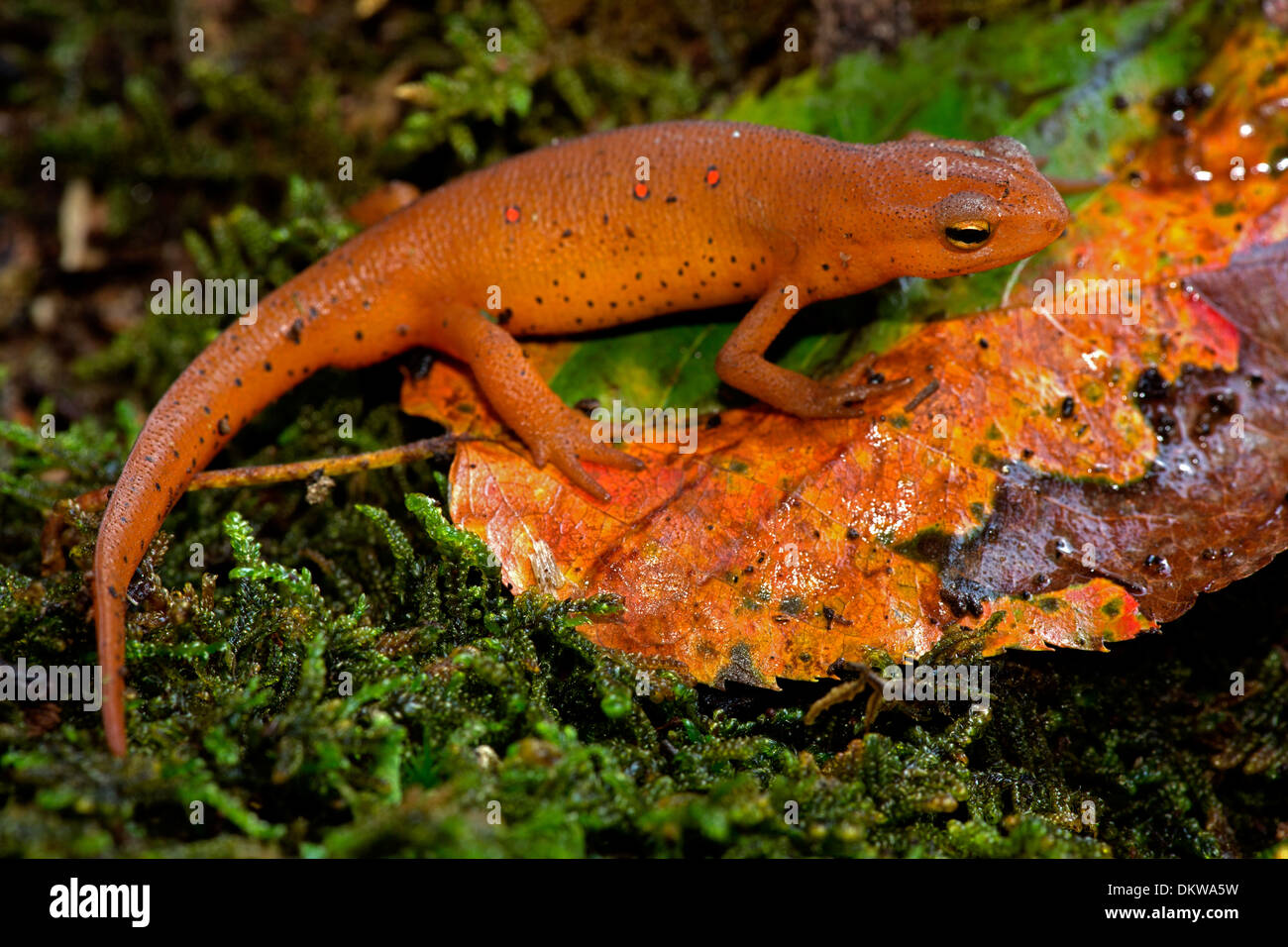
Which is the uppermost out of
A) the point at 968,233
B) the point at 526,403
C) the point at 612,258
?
the point at 612,258

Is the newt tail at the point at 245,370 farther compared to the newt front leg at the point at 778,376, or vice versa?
the newt front leg at the point at 778,376

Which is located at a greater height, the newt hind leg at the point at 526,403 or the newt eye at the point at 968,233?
the newt eye at the point at 968,233

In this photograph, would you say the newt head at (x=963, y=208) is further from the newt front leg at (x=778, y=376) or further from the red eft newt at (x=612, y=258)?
the newt front leg at (x=778, y=376)

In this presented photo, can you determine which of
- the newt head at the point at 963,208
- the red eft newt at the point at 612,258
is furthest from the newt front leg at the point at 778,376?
the newt head at the point at 963,208

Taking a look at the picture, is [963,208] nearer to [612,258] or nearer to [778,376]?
[778,376]

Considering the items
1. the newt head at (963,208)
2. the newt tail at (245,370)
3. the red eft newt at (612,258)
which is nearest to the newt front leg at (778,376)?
the red eft newt at (612,258)

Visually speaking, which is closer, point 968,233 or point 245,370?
point 968,233

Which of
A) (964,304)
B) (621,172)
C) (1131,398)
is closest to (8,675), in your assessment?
(621,172)

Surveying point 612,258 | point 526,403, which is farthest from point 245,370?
point 612,258

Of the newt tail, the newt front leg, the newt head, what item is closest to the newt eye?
the newt head
